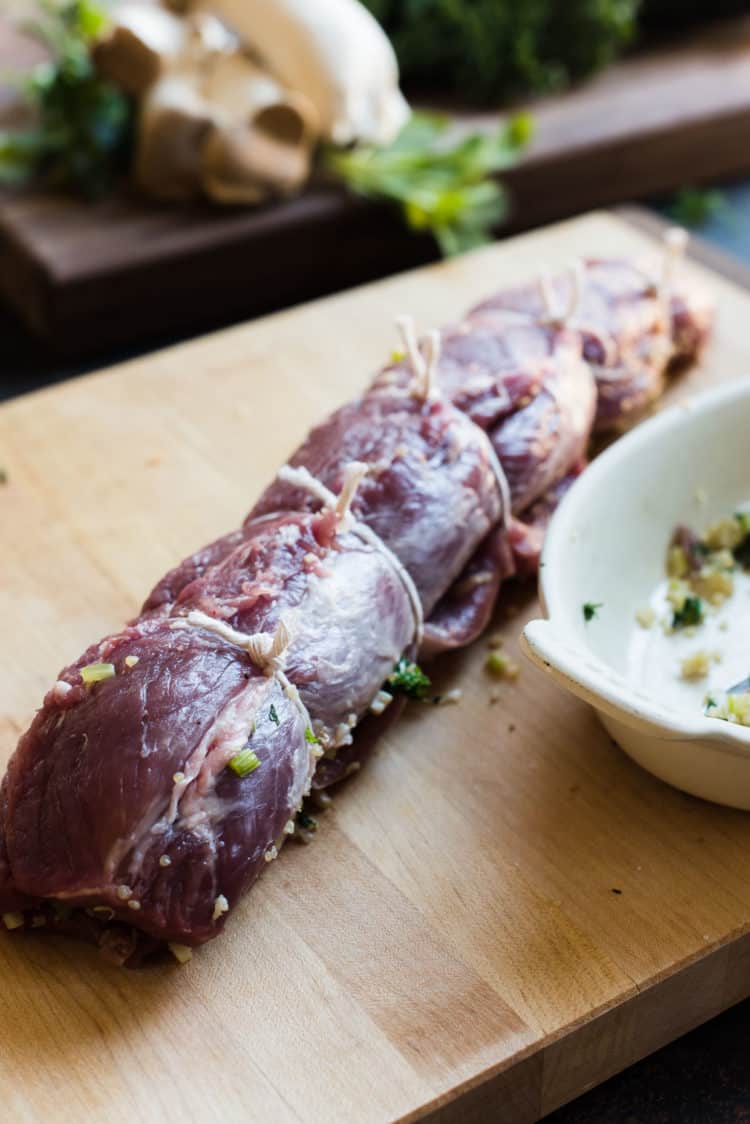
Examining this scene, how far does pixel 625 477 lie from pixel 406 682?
62 centimetres

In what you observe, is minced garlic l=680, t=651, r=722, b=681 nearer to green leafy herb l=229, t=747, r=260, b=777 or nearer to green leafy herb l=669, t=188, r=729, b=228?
green leafy herb l=229, t=747, r=260, b=777

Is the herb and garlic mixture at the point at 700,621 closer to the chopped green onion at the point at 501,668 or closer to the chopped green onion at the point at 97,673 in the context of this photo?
the chopped green onion at the point at 501,668

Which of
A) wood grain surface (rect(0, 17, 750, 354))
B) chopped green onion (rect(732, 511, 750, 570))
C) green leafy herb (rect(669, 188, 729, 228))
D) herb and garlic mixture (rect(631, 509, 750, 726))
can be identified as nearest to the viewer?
herb and garlic mixture (rect(631, 509, 750, 726))

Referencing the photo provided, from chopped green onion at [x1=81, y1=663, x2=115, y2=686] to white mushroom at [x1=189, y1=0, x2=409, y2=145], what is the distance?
8.17 feet

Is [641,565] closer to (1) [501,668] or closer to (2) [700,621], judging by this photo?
(2) [700,621]

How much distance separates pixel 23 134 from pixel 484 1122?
3.44m

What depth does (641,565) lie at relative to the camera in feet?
9.05

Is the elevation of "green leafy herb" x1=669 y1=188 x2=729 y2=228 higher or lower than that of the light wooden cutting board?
lower

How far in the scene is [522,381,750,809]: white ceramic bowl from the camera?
82.5 inches

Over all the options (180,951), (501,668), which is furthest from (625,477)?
(180,951)

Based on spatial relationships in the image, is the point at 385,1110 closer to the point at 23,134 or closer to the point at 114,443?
the point at 114,443

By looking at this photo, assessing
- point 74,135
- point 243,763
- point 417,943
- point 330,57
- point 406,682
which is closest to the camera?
point 243,763

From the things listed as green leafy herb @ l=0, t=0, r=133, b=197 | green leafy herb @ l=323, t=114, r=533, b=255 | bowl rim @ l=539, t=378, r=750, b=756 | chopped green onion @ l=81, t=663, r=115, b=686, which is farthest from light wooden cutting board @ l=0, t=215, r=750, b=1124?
green leafy herb @ l=0, t=0, r=133, b=197

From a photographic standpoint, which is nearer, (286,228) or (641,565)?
(641,565)
